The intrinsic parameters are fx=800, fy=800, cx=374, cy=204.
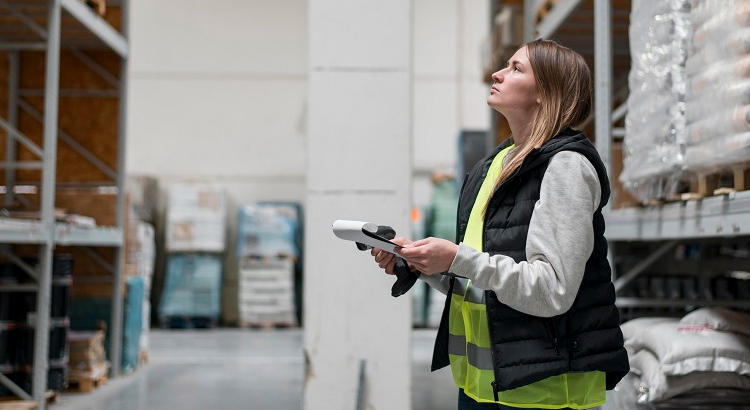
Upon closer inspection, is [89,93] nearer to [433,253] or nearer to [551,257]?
[433,253]

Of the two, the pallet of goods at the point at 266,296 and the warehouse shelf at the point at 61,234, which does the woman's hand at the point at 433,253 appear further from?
the pallet of goods at the point at 266,296

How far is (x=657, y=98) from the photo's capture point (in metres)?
4.29

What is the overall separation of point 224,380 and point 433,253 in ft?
24.2

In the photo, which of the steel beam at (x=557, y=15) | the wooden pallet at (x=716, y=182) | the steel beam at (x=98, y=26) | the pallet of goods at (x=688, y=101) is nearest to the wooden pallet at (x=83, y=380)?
the steel beam at (x=98, y=26)

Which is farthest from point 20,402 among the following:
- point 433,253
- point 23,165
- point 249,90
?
point 249,90

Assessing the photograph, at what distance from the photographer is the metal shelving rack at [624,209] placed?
356cm

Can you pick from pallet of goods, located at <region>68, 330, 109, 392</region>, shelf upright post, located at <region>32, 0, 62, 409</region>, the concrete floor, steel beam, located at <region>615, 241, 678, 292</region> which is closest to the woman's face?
steel beam, located at <region>615, 241, 678, 292</region>

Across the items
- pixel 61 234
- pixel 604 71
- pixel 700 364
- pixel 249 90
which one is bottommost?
pixel 700 364

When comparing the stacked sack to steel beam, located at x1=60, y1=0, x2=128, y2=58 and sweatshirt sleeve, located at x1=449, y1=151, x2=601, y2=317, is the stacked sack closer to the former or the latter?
sweatshirt sleeve, located at x1=449, y1=151, x2=601, y2=317

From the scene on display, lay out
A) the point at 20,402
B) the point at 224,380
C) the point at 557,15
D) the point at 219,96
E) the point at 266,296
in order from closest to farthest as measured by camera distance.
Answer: the point at 20,402 < the point at 557,15 < the point at 224,380 < the point at 266,296 < the point at 219,96

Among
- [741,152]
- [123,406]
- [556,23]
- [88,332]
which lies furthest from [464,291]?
[88,332]

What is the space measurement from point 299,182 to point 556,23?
9.23m

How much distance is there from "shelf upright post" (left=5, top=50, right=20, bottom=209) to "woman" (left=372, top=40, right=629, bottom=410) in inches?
310

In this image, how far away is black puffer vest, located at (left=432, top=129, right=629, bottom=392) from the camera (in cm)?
196
